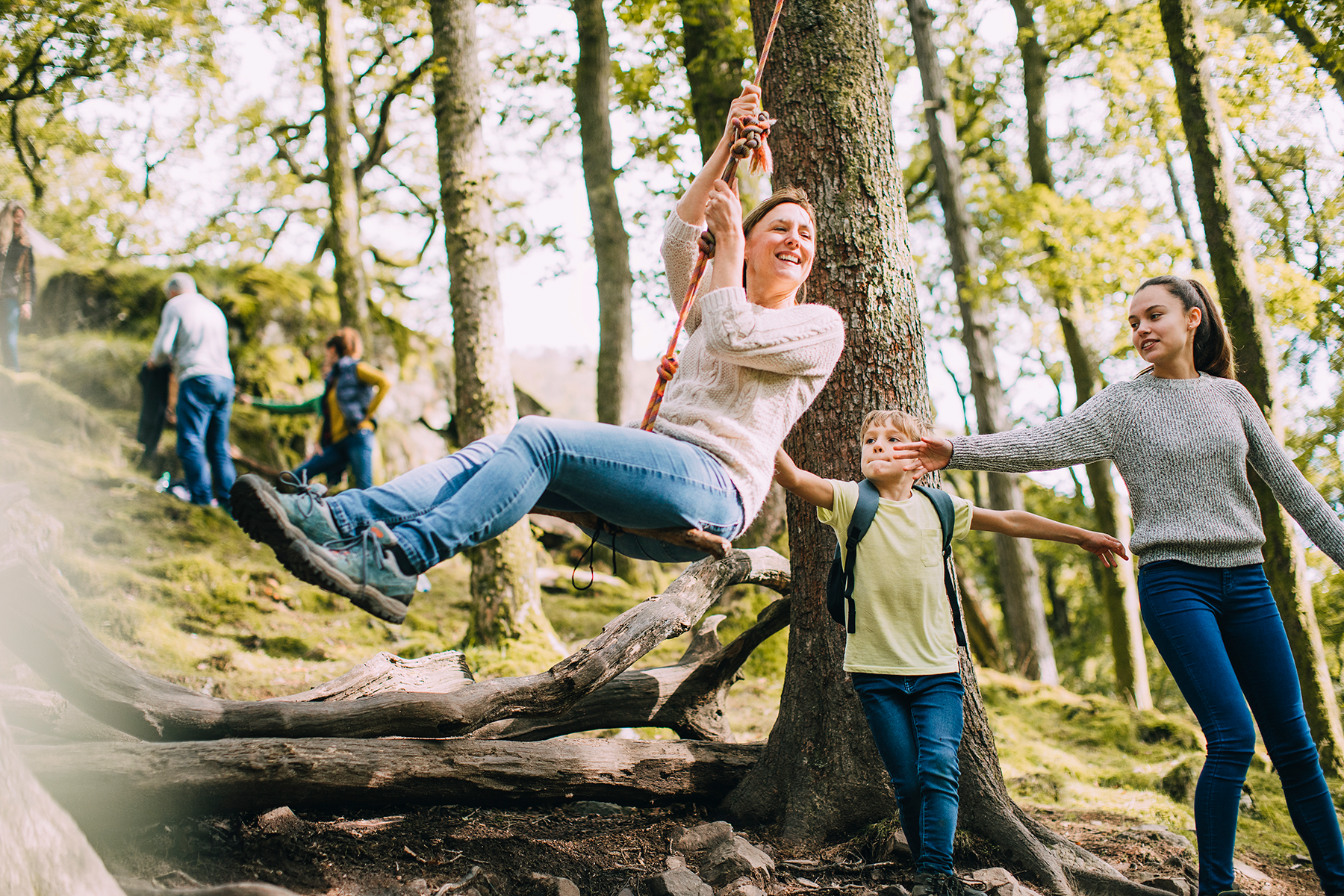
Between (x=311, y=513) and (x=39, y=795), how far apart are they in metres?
0.85

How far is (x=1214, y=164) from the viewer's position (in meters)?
6.43

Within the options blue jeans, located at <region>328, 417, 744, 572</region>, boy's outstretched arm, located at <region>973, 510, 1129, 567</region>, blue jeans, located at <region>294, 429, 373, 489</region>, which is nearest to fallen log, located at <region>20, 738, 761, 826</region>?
blue jeans, located at <region>328, 417, 744, 572</region>

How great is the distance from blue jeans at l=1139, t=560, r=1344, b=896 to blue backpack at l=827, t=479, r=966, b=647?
0.71 m

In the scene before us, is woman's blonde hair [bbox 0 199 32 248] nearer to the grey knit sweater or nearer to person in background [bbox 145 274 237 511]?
person in background [bbox 145 274 237 511]

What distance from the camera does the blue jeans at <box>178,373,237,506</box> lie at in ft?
25.3

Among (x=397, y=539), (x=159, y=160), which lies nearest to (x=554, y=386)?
(x=159, y=160)

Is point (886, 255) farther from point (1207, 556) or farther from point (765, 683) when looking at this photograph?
point (765, 683)

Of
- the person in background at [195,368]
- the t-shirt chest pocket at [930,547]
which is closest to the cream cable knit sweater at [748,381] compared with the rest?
the t-shirt chest pocket at [930,547]

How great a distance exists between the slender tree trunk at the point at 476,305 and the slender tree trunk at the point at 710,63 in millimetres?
2407

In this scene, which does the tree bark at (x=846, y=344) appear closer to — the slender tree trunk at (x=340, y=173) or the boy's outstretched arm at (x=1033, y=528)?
the boy's outstretched arm at (x=1033, y=528)

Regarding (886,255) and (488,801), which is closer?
(488,801)

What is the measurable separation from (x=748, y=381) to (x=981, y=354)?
9.53 m

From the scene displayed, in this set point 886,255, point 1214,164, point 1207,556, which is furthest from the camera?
point 1214,164

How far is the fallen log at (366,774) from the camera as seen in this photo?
2701 millimetres
